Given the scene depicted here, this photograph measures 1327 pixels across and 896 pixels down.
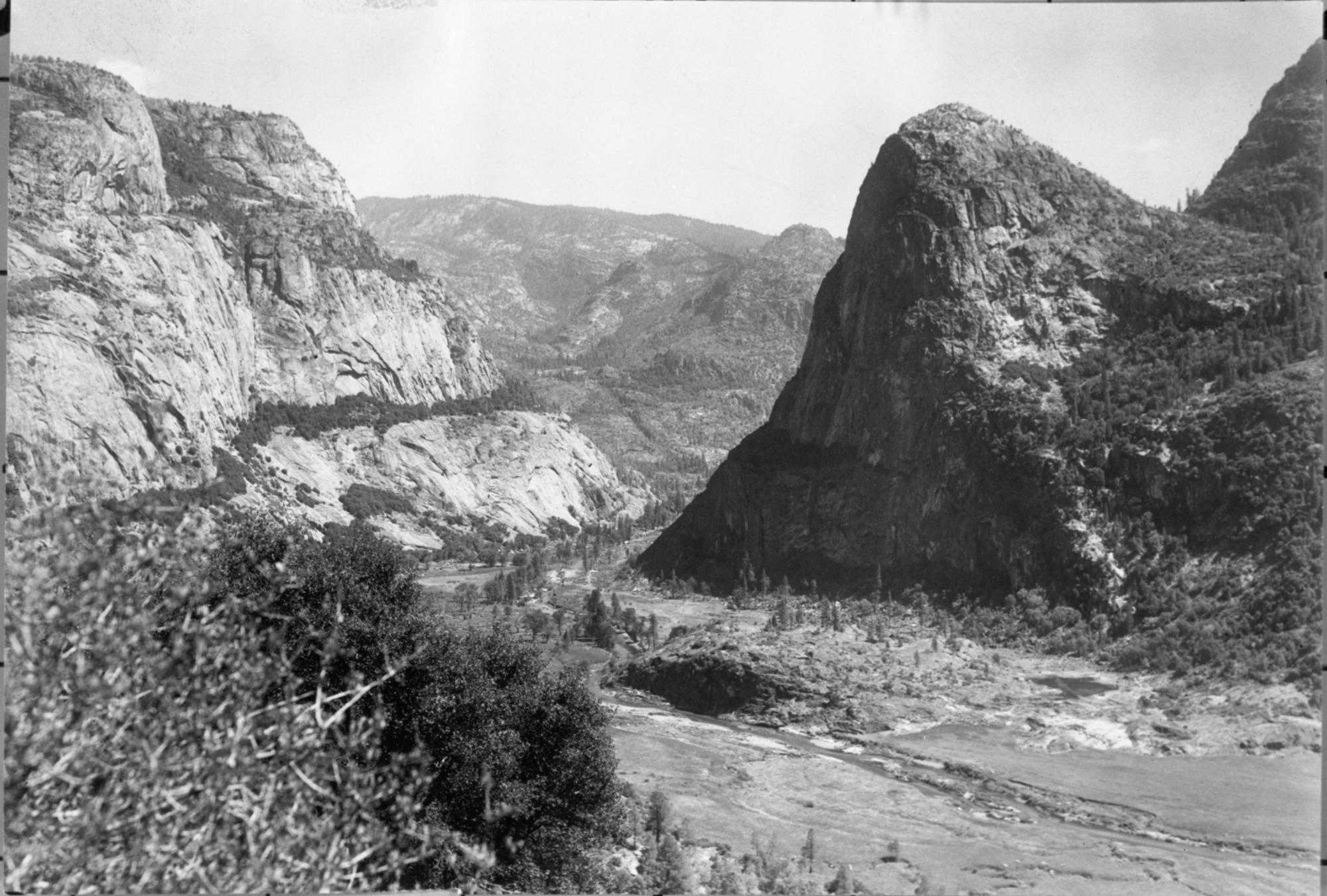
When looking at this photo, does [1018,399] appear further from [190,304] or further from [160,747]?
[190,304]

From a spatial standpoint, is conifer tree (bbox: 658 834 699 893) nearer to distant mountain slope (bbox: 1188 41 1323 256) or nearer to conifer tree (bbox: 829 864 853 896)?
conifer tree (bbox: 829 864 853 896)

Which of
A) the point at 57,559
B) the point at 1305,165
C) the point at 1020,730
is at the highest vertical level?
the point at 1305,165

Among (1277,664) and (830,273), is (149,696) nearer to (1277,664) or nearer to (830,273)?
(1277,664)

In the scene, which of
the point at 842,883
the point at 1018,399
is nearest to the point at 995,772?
the point at 842,883

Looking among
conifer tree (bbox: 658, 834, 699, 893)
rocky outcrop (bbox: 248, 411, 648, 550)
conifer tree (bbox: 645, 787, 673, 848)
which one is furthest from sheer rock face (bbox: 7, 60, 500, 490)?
conifer tree (bbox: 645, 787, 673, 848)

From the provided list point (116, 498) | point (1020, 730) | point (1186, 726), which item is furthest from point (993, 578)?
point (116, 498)

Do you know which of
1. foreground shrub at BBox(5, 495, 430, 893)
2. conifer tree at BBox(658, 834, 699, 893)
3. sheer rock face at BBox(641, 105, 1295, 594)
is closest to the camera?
foreground shrub at BBox(5, 495, 430, 893)
